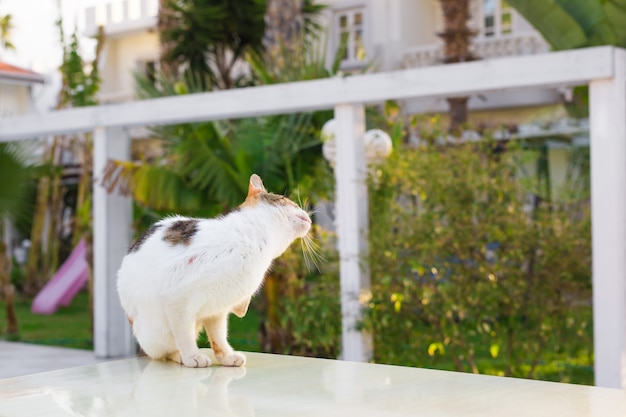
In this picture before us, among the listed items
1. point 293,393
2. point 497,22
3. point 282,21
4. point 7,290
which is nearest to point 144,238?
point 293,393

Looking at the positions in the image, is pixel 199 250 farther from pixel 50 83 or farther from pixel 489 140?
pixel 50 83

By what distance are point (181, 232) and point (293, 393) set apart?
2.03 ft

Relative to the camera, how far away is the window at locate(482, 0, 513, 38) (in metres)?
19.1

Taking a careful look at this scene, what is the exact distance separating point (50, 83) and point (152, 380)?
75.9ft

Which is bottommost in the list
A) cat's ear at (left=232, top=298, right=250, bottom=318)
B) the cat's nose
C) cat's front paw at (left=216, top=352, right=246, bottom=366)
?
cat's front paw at (left=216, top=352, right=246, bottom=366)

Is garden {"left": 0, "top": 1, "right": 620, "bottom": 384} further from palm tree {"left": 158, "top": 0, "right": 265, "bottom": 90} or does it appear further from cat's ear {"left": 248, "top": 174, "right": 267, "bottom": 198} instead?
palm tree {"left": 158, "top": 0, "right": 265, "bottom": 90}

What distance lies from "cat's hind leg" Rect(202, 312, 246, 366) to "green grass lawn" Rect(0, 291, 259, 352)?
22.3 ft

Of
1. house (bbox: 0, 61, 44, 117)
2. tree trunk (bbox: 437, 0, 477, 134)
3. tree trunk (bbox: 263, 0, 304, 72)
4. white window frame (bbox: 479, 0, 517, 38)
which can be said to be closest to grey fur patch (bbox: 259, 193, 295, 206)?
tree trunk (bbox: 263, 0, 304, 72)


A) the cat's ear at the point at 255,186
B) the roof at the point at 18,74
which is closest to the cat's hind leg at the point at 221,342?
the cat's ear at the point at 255,186

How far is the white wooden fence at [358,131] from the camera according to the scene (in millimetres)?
5797

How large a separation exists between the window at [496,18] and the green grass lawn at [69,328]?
343 inches

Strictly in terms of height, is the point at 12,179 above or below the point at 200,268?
above

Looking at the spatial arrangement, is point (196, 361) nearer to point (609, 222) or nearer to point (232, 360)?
point (232, 360)

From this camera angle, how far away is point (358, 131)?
23.1 feet
